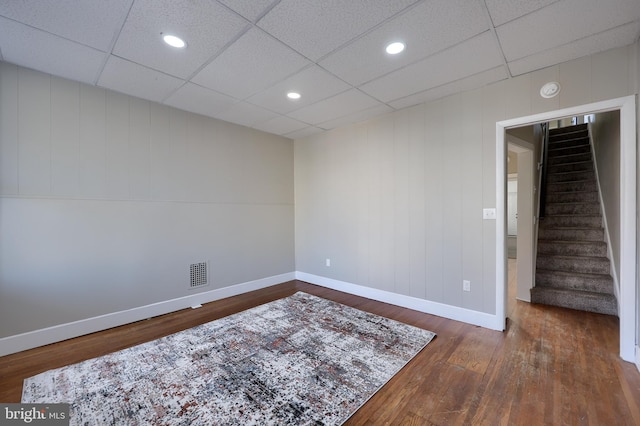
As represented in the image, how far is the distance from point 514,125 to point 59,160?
15.1ft

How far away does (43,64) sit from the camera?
2.40 meters

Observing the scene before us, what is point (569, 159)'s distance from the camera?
4.80 metres

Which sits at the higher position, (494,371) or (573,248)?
(573,248)

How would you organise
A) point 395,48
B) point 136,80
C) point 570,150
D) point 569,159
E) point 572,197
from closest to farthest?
1. point 395,48
2. point 136,80
3. point 572,197
4. point 569,159
5. point 570,150


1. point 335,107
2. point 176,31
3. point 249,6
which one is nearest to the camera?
point 249,6

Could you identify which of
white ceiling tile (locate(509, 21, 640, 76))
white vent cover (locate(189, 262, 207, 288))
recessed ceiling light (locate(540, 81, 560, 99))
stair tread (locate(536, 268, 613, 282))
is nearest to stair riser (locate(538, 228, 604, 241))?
stair tread (locate(536, 268, 613, 282))

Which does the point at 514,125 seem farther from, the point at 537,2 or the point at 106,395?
the point at 106,395

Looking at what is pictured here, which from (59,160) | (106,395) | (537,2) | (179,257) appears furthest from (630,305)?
(59,160)

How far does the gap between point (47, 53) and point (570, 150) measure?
745cm

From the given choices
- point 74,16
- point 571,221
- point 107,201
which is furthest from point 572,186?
point 107,201

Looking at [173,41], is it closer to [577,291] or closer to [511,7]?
[511,7]

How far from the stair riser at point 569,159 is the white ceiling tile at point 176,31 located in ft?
18.8

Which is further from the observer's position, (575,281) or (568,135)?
(568,135)

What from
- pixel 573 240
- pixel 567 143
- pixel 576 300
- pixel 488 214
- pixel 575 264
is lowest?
pixel 576 300
